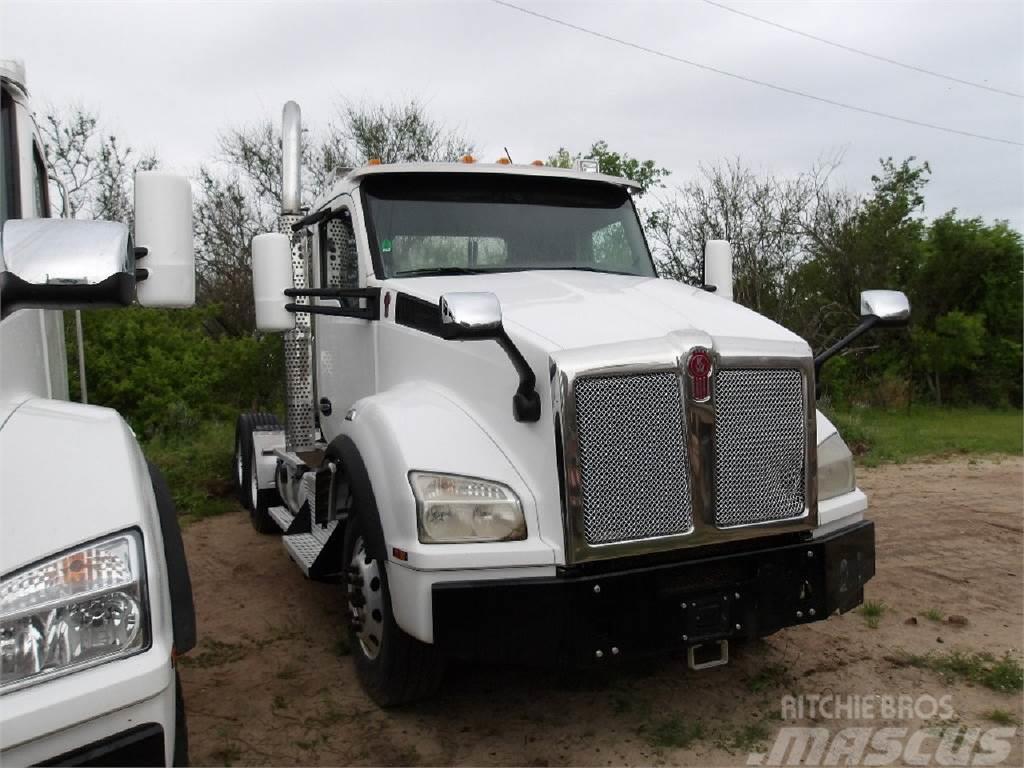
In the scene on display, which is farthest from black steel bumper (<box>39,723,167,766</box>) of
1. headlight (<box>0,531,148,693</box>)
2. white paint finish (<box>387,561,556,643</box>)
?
white paint finish (<box>387,561,556,643</box>)

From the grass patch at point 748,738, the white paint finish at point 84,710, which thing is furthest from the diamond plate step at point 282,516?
the white paint finish at point 84,710

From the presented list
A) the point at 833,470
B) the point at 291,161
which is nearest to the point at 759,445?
the point at 833,470

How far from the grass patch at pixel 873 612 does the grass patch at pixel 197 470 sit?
18.8 ft

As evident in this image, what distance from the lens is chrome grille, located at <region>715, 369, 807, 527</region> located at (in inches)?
131

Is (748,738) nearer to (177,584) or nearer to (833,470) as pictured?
(833,470)

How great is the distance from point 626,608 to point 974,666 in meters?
2.12

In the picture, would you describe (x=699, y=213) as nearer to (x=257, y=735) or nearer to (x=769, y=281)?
(x=769, y=281)

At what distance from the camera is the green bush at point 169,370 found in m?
11.2

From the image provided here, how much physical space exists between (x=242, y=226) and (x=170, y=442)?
37.7 ft

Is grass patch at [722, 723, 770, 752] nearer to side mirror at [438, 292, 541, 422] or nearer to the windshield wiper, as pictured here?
side mirror at [438, 292, 541, 422]

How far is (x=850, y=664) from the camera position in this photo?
4.21 metres

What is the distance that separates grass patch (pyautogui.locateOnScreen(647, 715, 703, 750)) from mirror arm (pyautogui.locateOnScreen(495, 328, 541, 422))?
1435mm

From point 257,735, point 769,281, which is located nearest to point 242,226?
point 769,281

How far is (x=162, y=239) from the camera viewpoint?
236 cm
